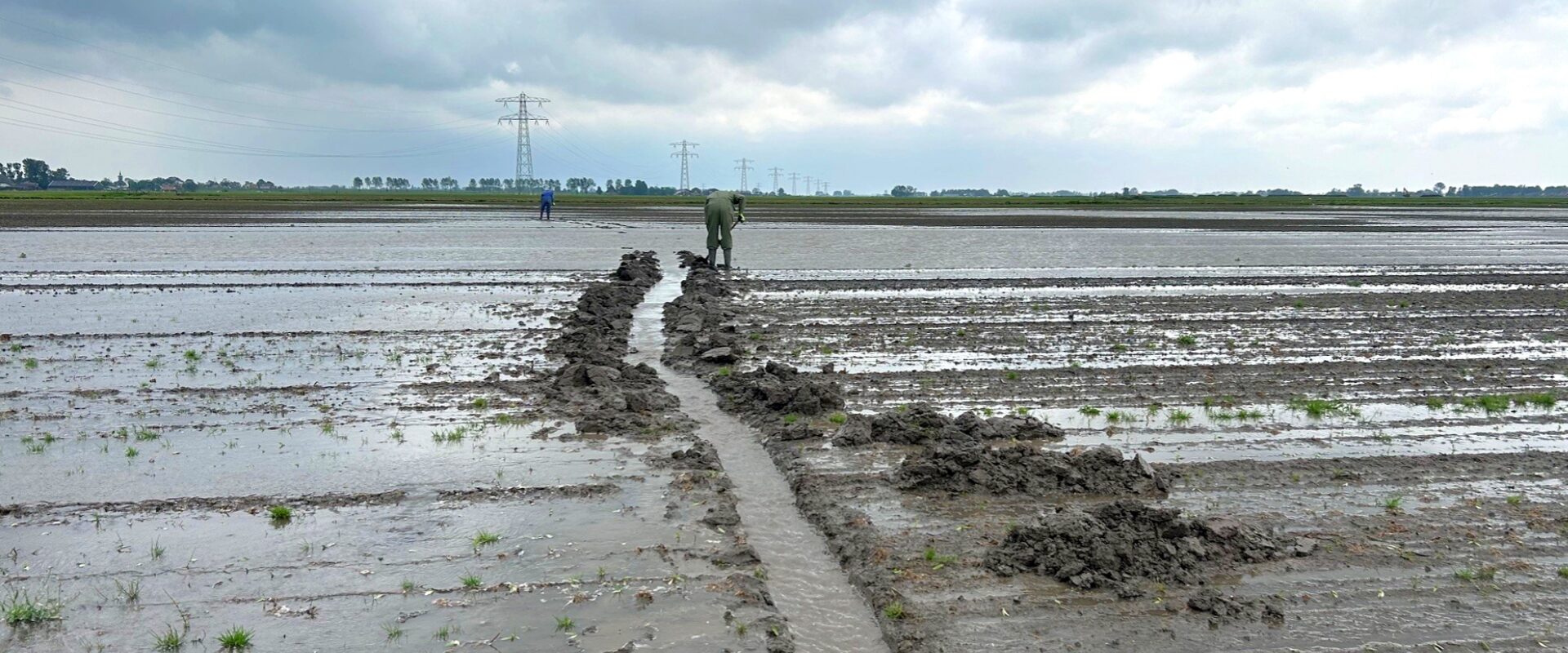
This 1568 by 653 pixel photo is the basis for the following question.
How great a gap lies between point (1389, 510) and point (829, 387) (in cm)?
457

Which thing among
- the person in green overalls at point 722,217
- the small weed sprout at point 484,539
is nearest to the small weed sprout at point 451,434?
the small weed sprout at point 484,539

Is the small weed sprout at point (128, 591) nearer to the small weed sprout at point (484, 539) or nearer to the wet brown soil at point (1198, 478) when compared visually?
the small weed sprout at point (484, 539)

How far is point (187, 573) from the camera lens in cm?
557

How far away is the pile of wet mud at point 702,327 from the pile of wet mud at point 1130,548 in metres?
6.10

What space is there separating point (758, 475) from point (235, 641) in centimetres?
366

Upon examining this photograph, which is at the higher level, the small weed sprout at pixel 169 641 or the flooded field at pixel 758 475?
the flooded field at pixel 758 475

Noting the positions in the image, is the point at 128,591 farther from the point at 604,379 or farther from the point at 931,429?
the point at 931,429

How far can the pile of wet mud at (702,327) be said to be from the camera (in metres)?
11.8

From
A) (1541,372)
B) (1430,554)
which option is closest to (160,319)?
(1430,554)

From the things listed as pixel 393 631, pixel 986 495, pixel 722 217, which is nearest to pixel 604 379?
pixel 986 495

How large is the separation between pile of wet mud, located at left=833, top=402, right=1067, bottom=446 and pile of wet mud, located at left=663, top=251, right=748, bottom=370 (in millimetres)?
3346

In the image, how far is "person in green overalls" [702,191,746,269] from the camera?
23438 millimetres

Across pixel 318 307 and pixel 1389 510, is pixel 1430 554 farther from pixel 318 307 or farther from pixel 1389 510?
pixel 318 307

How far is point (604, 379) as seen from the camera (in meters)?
10.3
